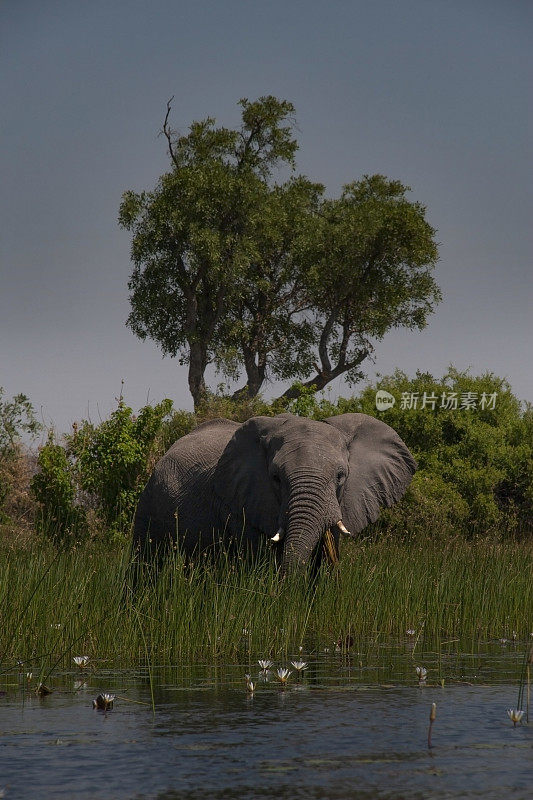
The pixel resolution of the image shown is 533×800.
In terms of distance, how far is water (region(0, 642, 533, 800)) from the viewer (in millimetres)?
4480

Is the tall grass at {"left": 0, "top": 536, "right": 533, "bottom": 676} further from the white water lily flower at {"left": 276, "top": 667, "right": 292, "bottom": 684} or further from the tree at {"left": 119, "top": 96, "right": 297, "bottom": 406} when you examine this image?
the tree at {"left": 119, "top": 96, "right": 297, "bottom": 406}

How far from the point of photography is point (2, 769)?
15.5 feet

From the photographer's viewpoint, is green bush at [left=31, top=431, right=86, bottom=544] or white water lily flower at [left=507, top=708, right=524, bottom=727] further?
green bush at [left=31, top=431, right=86, bottom=544]

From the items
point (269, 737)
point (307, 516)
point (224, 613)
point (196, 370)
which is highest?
point (196, 370)

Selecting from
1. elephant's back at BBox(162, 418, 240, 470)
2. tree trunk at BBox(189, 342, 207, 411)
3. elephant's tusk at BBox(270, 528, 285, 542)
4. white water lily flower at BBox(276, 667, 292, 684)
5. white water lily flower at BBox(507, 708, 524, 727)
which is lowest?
white water lily flower at BBox(507, 708, 524, 727)

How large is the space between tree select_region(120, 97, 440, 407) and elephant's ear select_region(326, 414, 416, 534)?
25277mm

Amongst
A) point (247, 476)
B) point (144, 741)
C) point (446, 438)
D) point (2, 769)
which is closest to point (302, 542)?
point (247, 476)

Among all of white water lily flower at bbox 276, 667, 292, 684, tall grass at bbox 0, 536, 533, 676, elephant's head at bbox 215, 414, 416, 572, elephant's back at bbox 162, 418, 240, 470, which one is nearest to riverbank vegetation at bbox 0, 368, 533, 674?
tall grass at bbox 0, 536, 533, 676

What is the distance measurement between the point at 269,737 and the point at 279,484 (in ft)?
21.3

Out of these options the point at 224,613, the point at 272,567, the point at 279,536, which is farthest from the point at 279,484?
the point at 224,613

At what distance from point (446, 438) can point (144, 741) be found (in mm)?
20301

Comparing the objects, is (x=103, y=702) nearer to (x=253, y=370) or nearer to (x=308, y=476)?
(x=308, y=476)

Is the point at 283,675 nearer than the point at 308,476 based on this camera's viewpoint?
Yes

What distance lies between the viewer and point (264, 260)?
4125cm
